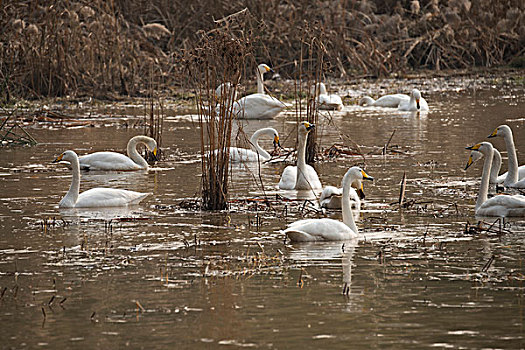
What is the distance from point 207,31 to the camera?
29.5 meters

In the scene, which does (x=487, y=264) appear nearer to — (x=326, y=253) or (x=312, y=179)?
(x=326, y=253)

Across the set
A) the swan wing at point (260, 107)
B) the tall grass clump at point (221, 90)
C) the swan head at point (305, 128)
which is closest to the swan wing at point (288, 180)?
the swan head at point (305, 128)

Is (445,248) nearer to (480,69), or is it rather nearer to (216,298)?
(216,298)

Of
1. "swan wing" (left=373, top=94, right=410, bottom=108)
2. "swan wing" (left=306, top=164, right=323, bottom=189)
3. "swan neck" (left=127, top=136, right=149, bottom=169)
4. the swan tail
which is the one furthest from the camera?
the swan tail

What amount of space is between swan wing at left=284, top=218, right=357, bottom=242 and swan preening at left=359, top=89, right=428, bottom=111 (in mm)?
12947

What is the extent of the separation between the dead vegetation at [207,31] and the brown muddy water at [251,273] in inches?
403

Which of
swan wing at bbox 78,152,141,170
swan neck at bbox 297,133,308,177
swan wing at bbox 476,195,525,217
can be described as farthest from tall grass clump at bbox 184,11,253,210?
swan wing at bbox 78,152,141,170

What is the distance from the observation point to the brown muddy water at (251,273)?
19.3 ft

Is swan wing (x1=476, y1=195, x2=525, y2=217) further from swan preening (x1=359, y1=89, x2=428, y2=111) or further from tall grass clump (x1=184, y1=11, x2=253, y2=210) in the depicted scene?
swan preening (x1=359, y1=89, x2=428, y2=111)

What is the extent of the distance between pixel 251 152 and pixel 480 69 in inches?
675

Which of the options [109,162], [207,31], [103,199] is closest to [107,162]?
[109,162]

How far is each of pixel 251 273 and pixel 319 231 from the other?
1173 millimetres

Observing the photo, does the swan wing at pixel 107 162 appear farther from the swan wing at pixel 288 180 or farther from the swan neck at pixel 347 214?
the swan neck at pixel 347 214

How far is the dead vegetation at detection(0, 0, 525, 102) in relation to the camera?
22.3 m
